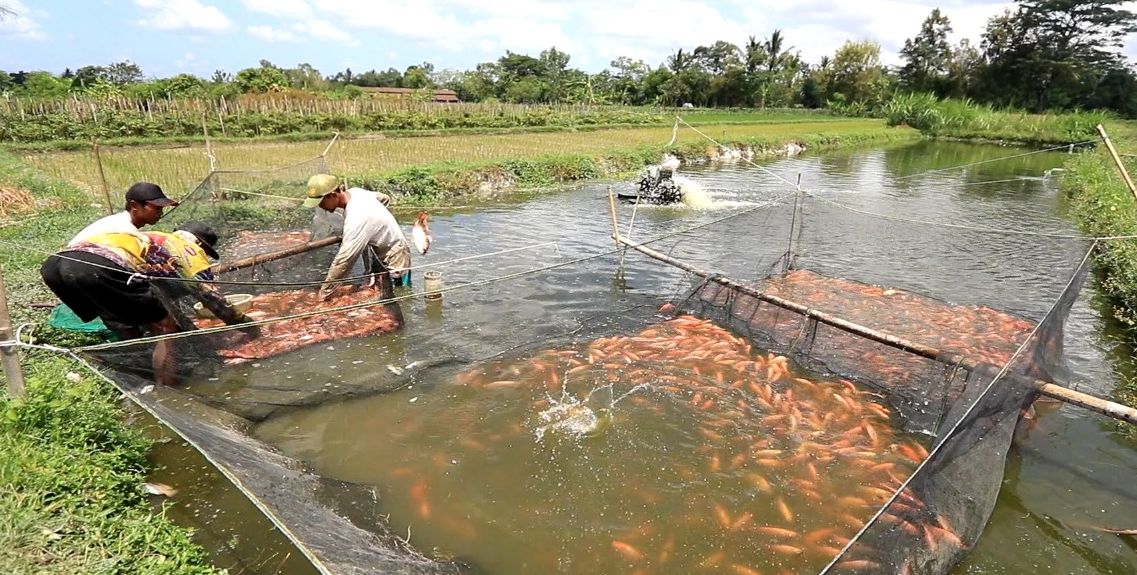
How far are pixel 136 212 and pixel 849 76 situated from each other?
234ft

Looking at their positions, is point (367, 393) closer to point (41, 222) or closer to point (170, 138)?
point (41, 222)

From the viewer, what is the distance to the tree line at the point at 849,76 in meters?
51.6

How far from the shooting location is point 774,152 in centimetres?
3316

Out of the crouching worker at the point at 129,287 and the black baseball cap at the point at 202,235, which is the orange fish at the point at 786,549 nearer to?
the crouching worker at the point at 129,287

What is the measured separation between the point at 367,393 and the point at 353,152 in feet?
58.7

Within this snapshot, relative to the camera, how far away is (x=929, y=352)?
5586 mm

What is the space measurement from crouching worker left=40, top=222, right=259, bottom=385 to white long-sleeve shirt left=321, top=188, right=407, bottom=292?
1552 millimetres

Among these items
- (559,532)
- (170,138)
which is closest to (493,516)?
(559,532)

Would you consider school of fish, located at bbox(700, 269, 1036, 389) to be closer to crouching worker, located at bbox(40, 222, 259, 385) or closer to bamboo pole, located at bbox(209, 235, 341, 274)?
bamboo pole, located at bbox(209, 235, 341, 274)

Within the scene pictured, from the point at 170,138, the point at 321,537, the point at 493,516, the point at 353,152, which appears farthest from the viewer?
the point at 170,138

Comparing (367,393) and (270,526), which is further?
(367,393)

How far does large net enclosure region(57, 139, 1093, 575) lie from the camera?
3967 millimetres

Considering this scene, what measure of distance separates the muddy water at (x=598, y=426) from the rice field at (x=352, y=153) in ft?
19.4

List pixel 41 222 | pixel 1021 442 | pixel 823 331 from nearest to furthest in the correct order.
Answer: pixel 1021 442
pixel 823 331
pixel 41 222
